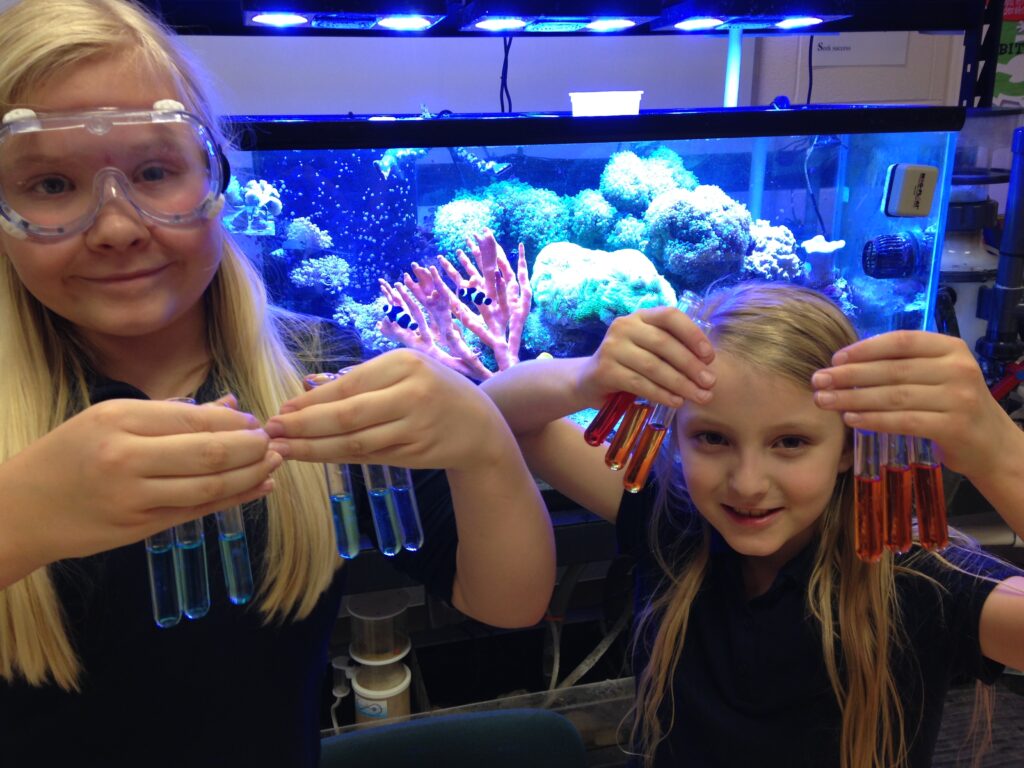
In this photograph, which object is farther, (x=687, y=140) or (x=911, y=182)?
(x=911, y=182)

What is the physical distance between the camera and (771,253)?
1.89m

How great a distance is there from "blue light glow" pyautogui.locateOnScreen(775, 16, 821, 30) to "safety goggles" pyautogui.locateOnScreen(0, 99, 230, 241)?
1.33 meters

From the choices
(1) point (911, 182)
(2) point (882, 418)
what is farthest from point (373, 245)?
(1) point (911, 182)

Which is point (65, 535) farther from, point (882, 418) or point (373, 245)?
point (373, 245)

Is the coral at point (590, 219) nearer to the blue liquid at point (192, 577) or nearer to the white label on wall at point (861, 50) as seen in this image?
the blue liquid at point (192, 577)

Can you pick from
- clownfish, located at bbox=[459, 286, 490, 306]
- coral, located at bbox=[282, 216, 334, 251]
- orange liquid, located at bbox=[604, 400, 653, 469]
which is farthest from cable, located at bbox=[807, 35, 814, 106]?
orange liquid, located at bbox=[604, 400, 653, 469]

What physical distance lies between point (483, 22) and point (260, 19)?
0.41m

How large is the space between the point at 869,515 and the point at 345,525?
51 cm

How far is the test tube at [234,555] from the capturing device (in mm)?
745

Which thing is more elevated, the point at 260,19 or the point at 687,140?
the point at 260,19

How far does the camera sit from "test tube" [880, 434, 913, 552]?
0.75 metres

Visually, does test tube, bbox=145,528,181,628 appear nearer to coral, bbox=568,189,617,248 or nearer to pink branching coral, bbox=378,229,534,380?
pink branching coral, bbox=378,229,534,380

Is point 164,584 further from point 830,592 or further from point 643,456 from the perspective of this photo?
point 830,592

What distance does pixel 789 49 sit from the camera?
9.19ft
